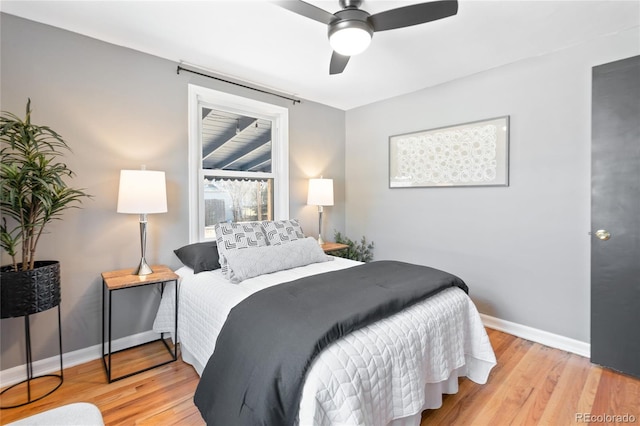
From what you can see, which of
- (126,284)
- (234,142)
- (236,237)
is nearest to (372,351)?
(236,237)

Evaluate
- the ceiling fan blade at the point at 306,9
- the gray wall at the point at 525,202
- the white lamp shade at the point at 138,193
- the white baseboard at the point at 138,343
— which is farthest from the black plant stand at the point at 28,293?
the gray wall at the point at 525,202

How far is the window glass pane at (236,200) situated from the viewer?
3018 millimetres

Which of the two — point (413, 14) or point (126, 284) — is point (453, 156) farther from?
point (126, 284)

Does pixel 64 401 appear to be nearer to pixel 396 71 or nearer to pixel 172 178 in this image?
pixel 172 178

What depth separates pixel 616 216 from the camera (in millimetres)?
2143

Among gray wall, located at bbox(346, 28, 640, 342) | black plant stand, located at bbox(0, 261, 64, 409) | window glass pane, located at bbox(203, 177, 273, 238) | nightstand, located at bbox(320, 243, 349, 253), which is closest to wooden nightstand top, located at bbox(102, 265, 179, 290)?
black plant stand, located at bbox(0, 261, 64, 409)

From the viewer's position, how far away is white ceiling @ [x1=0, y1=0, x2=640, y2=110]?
194cm

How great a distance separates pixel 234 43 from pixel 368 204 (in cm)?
243

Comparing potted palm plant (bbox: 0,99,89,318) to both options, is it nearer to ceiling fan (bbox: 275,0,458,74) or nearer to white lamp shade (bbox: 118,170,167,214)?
white lamp shade (bbox: 118,170,167,214)

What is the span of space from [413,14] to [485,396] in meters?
2.37

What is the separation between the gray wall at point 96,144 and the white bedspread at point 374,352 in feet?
1.56

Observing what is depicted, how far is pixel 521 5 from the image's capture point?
75.5 inches

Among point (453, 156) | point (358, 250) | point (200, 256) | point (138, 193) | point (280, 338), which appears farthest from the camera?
point (358, 250)

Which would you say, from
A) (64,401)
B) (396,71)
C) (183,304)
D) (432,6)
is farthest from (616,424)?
(64,401)
